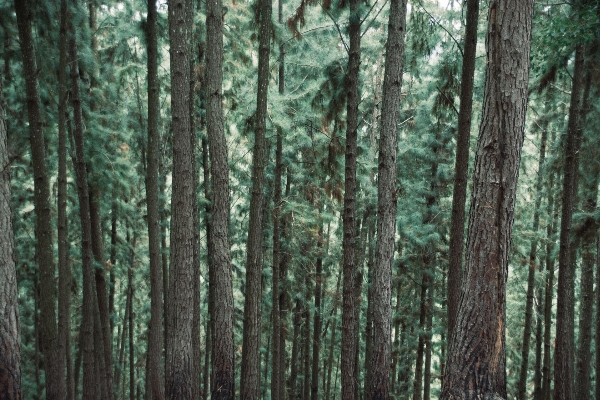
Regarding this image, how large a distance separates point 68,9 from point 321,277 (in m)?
10.5

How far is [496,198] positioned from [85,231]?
8913mm

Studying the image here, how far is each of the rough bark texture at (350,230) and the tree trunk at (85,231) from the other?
224 inches

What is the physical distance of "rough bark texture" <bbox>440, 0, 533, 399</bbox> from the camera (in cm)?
477

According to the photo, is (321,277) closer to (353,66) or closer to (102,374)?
(102,374)

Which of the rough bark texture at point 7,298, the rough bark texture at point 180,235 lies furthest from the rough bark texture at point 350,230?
the rough bark texture at point 7,298

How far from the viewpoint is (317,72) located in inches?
561

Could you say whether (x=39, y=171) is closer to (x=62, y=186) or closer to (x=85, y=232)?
(x=62, y=186)

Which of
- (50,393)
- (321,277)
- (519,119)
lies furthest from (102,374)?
(519,119)

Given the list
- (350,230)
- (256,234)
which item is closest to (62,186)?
(256,234)

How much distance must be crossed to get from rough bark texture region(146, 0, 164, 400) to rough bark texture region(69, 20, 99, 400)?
5.27ft

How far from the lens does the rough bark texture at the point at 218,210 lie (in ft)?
26.2

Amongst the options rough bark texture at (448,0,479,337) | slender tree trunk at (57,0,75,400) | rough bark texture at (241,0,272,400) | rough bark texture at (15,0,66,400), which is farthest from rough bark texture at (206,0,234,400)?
rough bark texture at (448,0,479,337)

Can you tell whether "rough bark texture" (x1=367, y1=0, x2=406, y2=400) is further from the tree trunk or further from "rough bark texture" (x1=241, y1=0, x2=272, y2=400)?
the tree trunk

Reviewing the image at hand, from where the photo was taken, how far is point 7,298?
5.53 m
